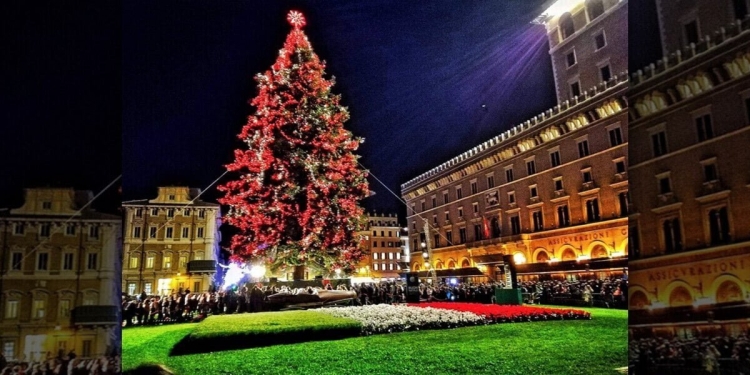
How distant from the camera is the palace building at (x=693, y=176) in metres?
3.09

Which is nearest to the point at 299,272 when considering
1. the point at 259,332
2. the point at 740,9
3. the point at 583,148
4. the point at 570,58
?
the point at 259,332

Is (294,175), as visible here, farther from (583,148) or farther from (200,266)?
(583,148)

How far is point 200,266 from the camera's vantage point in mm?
4441

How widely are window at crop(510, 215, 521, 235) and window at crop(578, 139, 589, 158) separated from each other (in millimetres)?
945

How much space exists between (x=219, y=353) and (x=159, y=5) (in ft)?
11.5

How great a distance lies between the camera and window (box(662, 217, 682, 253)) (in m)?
3.34

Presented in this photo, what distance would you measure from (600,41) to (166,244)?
3.82 m

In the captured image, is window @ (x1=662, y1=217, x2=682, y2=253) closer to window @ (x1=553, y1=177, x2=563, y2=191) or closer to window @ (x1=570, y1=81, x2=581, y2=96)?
window @ (x1=570, y1=81, x2=581, y2=96)

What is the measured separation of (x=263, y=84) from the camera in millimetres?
4734


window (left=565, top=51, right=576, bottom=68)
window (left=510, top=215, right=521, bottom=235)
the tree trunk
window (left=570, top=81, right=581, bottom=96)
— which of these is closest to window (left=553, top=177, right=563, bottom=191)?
window (left=510, top=215, right=521, bottom=235)

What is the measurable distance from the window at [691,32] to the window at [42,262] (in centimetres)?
527

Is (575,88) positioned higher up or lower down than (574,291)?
higher up

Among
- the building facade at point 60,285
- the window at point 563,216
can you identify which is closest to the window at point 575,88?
the window at point 563,216

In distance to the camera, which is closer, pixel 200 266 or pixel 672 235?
pixel 672 235
